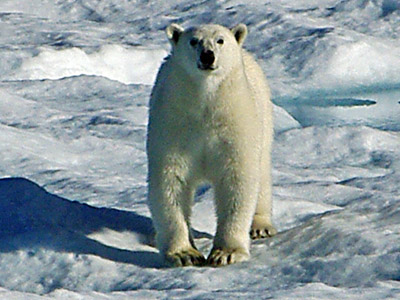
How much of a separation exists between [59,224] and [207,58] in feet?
4.10

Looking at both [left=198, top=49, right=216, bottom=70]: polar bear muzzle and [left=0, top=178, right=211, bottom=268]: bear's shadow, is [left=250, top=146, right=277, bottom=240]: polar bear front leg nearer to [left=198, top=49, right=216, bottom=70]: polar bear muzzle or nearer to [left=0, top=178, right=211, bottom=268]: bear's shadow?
[left=0, top=178, right=211, bottom=268]: bear's shadow

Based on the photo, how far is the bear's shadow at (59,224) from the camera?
4.21m

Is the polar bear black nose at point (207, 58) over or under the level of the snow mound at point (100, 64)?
over

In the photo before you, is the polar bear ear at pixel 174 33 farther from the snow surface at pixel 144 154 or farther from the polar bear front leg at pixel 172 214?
the snow surface at pixel 144 154

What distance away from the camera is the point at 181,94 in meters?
3.93

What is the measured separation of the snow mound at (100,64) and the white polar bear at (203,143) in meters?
5.15

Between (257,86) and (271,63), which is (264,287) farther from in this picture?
(271,63)

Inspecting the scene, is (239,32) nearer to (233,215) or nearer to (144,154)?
(233,215)


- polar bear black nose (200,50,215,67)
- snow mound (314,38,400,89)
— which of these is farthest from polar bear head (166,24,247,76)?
snow mound (314,38,400,89)

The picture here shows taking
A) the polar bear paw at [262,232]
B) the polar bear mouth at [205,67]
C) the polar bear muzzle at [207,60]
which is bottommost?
the polar bear paw at [262,232]

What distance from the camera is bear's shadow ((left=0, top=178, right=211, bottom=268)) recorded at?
4207 mm

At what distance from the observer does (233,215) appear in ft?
13.2

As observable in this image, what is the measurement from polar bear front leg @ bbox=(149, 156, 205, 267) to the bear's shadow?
5.7 inches

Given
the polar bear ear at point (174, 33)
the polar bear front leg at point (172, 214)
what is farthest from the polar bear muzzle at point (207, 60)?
the polar bear front leg at point (172, 214)
